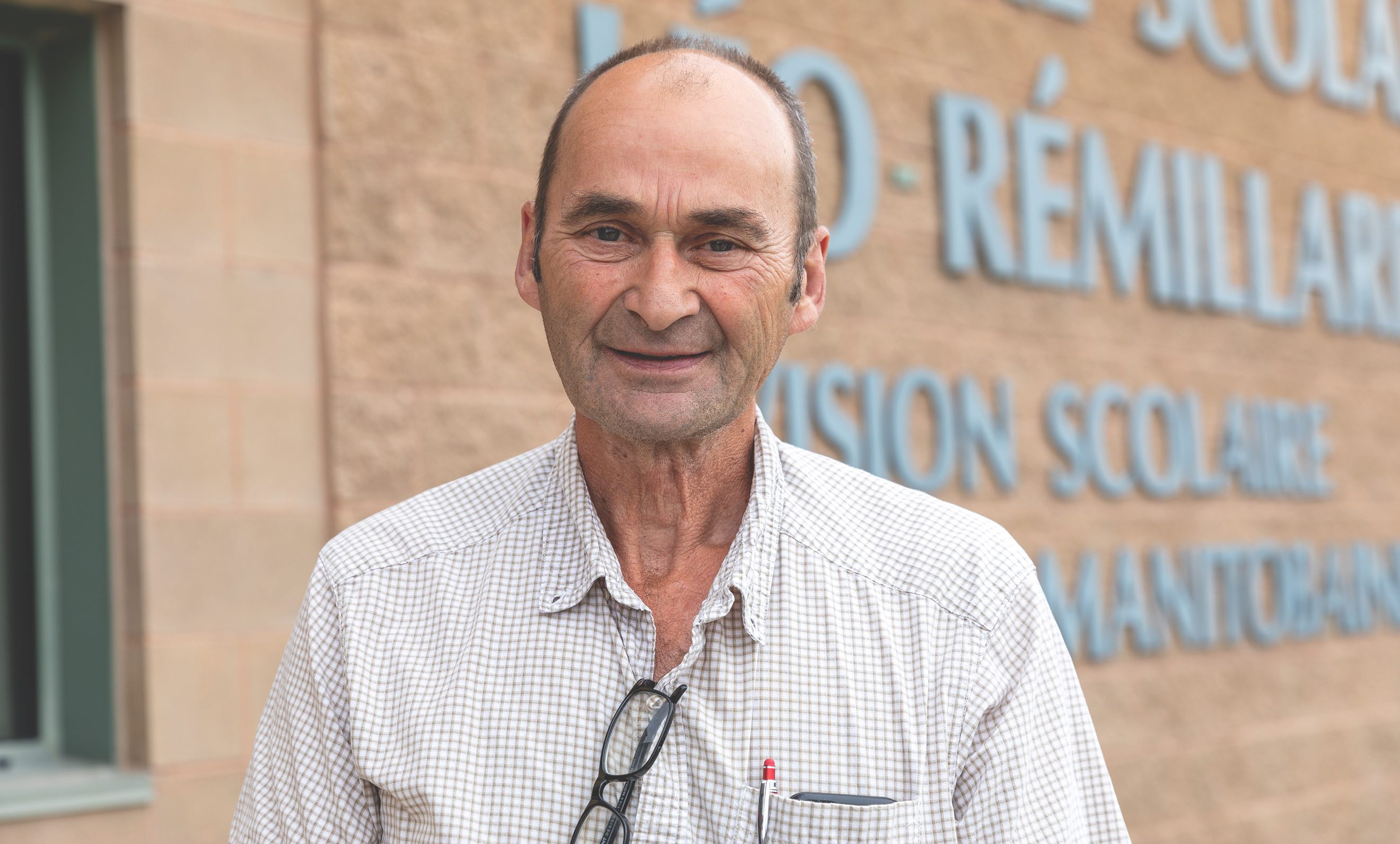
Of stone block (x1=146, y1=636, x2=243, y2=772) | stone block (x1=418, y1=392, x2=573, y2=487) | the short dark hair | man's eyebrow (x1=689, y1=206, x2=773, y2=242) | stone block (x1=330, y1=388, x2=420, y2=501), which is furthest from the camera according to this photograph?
stone block (x1=418, y1=392, x2=573, y2=487)

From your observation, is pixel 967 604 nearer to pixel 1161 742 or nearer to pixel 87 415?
pixel 87 415

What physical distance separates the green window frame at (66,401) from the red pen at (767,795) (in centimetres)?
205

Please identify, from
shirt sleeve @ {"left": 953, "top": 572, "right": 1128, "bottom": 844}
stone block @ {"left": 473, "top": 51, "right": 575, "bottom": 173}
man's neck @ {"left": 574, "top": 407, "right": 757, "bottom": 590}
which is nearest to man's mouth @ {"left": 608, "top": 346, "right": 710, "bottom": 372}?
man's neck @ {"left": 574, "top": 407, "right": 757, "bottom": 590}

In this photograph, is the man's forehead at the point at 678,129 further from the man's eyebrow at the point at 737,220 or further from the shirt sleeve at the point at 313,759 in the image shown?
the shirt sleeve at the point at 313,759

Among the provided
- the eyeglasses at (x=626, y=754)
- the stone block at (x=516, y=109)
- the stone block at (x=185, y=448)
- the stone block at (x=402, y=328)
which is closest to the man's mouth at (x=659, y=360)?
the eyeglasses at (x=626, y=754)

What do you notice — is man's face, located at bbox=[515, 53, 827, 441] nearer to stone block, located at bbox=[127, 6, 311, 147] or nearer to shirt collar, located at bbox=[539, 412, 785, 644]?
shirt collar, located at bbox=[539, 412, 785, 644]

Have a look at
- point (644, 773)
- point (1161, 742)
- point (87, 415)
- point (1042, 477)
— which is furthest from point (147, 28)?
point (1161, 742)

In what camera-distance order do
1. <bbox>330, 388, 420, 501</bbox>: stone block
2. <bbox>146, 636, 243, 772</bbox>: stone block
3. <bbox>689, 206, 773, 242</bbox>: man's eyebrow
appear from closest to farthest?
<bbox>689, 206, 773, 242</bbox>: man's eyebrow, <bbox>146, 636, 243, 772</bbox>: stone block, <bbox>330, 388, 420, 501</bbox>: stone block

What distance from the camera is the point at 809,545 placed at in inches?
72.9

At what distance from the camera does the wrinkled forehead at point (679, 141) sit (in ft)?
5.83

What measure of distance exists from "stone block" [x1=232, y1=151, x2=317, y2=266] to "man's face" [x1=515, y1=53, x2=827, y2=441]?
1.81m

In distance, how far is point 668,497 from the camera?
193cm

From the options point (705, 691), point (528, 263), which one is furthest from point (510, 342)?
point (705, 691)

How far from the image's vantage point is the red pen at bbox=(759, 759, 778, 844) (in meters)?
1.68
